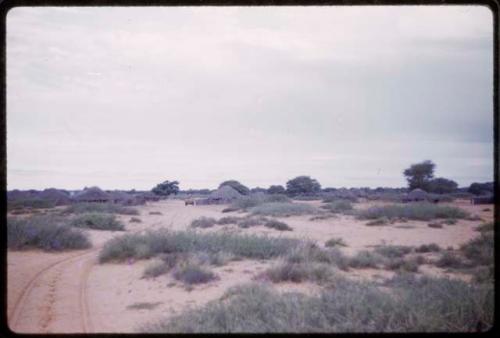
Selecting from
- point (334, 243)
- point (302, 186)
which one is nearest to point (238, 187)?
point (302, 186)

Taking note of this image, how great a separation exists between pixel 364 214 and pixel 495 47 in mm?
19292

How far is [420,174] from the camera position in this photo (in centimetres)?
3509

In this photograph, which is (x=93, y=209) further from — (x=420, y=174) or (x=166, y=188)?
(x=420, y=174)

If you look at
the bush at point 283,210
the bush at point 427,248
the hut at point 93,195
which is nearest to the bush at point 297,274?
the bush at point 427,248

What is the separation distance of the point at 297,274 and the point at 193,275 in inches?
76.9

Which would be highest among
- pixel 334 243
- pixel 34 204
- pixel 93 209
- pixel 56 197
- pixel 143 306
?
pixel 56 197

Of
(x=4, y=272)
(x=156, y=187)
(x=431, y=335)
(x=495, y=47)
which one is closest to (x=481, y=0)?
(x=495, y=47)

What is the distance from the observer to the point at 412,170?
35.1m

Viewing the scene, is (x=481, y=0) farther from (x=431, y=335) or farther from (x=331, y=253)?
(x=331, y=253)

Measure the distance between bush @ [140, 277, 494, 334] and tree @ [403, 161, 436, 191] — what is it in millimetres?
29015

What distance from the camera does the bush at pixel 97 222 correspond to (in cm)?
1805

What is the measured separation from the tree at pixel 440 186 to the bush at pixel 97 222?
24.8m

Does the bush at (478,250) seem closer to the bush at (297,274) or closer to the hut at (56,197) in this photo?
the bush at (297,274)

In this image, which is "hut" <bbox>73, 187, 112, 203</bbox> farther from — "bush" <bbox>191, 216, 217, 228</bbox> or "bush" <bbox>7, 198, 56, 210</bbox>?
"bush" <bbox>191, 216, 217, 228</bbox>
